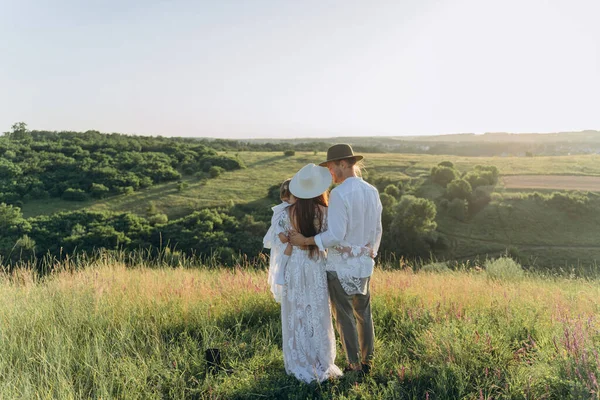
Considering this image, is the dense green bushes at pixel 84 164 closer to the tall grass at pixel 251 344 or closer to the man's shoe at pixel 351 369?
the tall grass at pixel 251 344

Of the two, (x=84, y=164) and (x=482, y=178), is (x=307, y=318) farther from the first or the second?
(x=84, y=164)

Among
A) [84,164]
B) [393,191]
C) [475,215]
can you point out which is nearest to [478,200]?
[475,215]

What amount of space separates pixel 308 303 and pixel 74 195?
76149 millimetres

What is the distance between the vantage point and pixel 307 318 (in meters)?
3.45

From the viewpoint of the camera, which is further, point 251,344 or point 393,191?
point 393,191

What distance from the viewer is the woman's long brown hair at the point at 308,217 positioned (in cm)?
331

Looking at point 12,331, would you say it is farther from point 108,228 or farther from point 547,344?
point 108,228

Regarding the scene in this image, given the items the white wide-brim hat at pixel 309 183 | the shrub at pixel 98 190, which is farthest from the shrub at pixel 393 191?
the shrub at pixel 98 190

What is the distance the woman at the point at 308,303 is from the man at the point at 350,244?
0.11 m

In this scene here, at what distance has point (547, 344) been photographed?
141 inches

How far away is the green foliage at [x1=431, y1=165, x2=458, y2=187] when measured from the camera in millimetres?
46934

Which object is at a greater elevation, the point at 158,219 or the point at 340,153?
the point at 340,153

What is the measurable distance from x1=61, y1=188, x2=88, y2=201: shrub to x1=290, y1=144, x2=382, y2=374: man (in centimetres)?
7477

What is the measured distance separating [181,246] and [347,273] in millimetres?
47299
